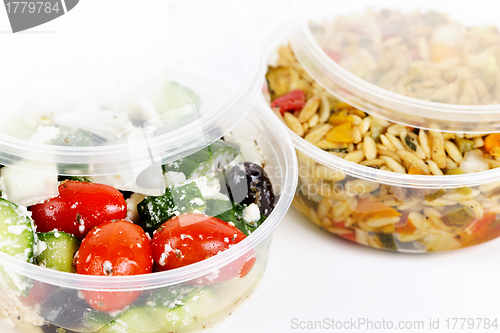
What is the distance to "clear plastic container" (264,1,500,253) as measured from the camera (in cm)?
92

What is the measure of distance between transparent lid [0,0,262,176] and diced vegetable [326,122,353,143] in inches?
8.1

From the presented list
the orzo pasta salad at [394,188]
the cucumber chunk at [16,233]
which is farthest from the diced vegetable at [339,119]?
the cucumber chunk at [16,233]

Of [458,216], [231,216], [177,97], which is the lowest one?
[458,216]

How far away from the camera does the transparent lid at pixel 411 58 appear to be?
3.18ft

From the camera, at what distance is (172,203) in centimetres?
80

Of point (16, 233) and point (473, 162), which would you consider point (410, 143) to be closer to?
point (473, 162)

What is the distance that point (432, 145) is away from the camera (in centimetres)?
97

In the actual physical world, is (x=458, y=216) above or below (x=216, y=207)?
below

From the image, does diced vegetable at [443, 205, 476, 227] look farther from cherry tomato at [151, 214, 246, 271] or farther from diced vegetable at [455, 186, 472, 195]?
cherry tomato at [151, 214, 246, 271]

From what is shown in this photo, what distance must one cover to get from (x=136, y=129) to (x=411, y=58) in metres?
0.64

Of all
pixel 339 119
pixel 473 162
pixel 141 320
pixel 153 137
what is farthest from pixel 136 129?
pixel 473 162

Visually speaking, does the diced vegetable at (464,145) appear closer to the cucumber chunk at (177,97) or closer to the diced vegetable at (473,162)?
the diced vegetable at (473,162)

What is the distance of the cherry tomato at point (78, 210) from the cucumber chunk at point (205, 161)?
→ 101 millimetres

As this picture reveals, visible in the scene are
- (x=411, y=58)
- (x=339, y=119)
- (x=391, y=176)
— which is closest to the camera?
(x=391, y=176)
